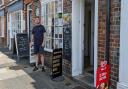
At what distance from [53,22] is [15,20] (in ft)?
25.1

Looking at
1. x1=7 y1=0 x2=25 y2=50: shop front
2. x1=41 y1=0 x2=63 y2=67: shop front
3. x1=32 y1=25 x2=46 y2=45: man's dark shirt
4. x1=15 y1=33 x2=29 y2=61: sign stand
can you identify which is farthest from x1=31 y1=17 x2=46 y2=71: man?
x1=7 y1=0 x2=25 y2=50: shop front

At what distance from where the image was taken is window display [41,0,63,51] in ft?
30.7

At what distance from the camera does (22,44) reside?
41.6ft

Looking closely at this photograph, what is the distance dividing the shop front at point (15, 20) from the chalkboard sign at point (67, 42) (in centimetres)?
591

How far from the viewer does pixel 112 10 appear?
238 inches

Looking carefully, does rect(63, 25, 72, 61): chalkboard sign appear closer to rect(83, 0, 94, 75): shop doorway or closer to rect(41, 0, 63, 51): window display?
rect(41, 0, 63, 51): window display

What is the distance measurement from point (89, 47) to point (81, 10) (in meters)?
2.76

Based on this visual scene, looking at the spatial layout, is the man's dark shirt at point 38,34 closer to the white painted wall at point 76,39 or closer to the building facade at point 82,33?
the building facade at point 82,33

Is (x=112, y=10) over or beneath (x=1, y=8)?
beneath

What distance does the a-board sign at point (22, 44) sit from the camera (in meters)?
12.6
